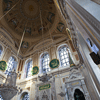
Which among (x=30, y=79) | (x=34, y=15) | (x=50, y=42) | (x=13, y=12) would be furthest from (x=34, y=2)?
(x=30, y=79)

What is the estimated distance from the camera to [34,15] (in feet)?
48.3

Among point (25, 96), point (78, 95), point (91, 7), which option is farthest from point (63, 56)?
point (91, 7)

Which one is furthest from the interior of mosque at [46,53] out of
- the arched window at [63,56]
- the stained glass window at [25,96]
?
the stained glass window at [25,96]

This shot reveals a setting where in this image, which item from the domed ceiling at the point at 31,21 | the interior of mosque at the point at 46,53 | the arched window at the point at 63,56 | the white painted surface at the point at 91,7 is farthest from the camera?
the domed ceiling at the point at 31,21

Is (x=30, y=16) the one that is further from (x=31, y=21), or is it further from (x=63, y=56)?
(x=63, y=56)

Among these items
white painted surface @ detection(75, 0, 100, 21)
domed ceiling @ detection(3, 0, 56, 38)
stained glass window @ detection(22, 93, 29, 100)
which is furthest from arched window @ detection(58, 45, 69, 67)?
white painted surface @ detection(75, 0, 100, 21)

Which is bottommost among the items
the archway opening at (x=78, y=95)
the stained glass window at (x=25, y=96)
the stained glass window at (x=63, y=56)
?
the archway opening at (x=78, y=95)

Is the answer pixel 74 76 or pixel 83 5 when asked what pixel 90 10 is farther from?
pixel 74 76

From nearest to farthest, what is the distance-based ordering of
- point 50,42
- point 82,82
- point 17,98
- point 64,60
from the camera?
point 82,82, point 17,98, point 64,60, point 50,42

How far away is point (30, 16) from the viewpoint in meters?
14.7

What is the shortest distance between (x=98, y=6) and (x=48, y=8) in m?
13.2

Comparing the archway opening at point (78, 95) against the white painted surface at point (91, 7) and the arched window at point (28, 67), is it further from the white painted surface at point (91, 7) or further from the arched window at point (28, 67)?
the arched window at point (28, 67)

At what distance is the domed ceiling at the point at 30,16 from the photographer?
13153 millimetres

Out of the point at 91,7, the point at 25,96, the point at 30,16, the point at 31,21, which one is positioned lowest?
the point at 25,96
